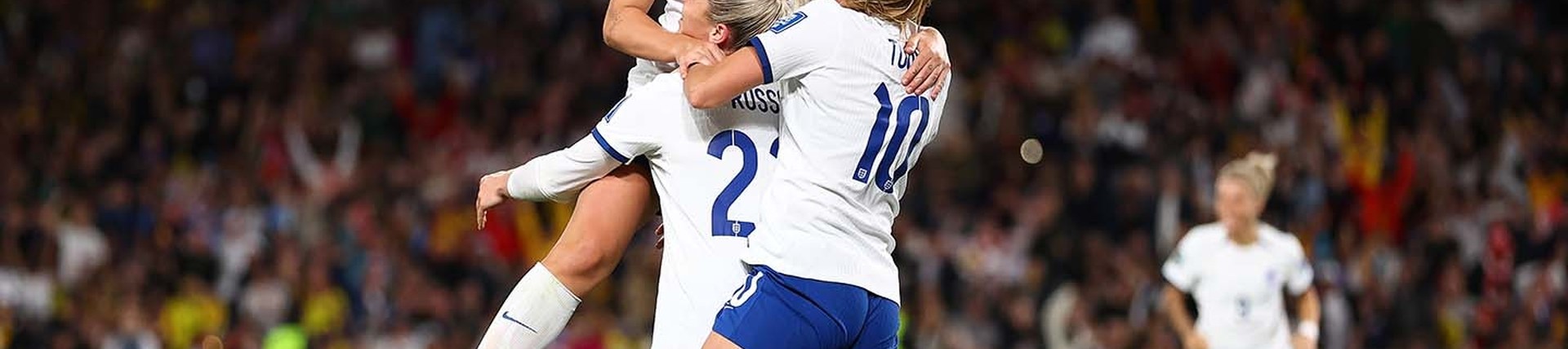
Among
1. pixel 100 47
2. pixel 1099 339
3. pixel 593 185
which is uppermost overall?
pixel 100 47

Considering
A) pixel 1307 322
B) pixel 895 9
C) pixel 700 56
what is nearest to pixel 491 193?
pixel 700 56

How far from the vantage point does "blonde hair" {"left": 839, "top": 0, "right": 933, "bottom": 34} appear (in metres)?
4.77

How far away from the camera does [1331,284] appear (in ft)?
40.2

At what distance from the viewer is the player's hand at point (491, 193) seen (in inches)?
218

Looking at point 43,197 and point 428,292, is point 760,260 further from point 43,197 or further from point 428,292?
point 43,197

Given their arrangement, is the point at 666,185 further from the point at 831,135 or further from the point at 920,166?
the point at 920,166

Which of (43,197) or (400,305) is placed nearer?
(400,305)

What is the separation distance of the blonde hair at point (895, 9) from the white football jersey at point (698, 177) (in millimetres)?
402

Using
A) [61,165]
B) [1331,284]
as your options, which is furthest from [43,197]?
[1331,284]

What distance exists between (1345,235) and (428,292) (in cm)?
542

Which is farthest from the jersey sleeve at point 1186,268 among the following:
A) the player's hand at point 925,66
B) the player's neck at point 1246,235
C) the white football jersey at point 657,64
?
the player's hand at point 925,66

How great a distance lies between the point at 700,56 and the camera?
4922 millimetres

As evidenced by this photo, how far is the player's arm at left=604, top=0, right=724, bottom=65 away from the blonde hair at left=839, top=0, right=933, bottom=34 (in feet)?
1.15

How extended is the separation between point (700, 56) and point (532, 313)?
0.91m
